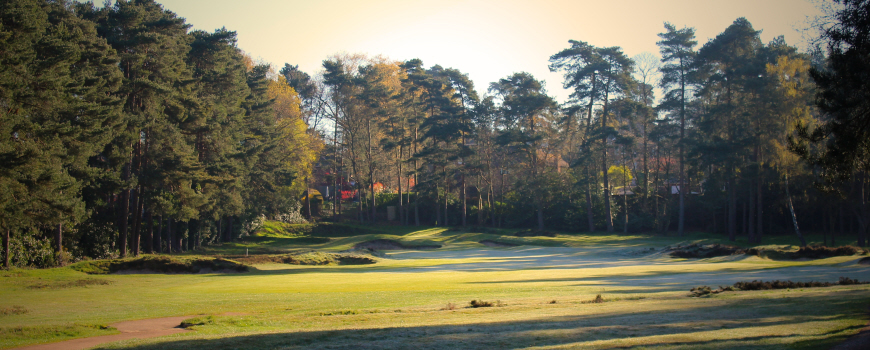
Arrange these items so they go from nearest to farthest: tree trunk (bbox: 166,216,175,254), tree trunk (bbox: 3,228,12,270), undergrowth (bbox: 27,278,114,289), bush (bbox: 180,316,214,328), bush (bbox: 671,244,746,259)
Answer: bush (bbox: 180,316,214,328) < undergrowth (bbox: 27,278,114,289) < tree trunk (bbox: 3,228,12,270) < bush (bbox: 671,244,746,259) < tree trunk (bbox: 166,216,175,254)

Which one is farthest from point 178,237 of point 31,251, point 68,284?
point 68,284

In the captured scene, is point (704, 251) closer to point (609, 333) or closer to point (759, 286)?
point (759, 286)

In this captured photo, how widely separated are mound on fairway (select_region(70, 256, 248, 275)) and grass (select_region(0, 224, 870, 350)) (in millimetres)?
420

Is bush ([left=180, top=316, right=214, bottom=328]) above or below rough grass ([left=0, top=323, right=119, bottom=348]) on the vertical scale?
below

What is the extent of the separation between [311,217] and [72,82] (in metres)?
38.8

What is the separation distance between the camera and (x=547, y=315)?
1030 cm

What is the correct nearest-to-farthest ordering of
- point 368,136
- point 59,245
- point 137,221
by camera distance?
point 59,245 < point 137,221 < point 368,136

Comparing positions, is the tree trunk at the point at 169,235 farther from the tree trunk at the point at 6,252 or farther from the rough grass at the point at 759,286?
the rough grass at the point at 759,286

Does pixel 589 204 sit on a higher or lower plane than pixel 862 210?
higher

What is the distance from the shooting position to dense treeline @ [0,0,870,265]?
2361cm

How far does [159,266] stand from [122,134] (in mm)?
10815

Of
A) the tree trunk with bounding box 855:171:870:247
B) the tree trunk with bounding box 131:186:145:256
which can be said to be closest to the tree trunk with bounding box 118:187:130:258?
the tree trunk with bounding box 131:186:145:256

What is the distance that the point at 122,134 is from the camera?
103 ft

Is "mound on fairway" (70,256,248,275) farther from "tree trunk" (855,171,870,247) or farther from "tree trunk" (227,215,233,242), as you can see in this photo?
"tree trunk" (855,171,870,247)
